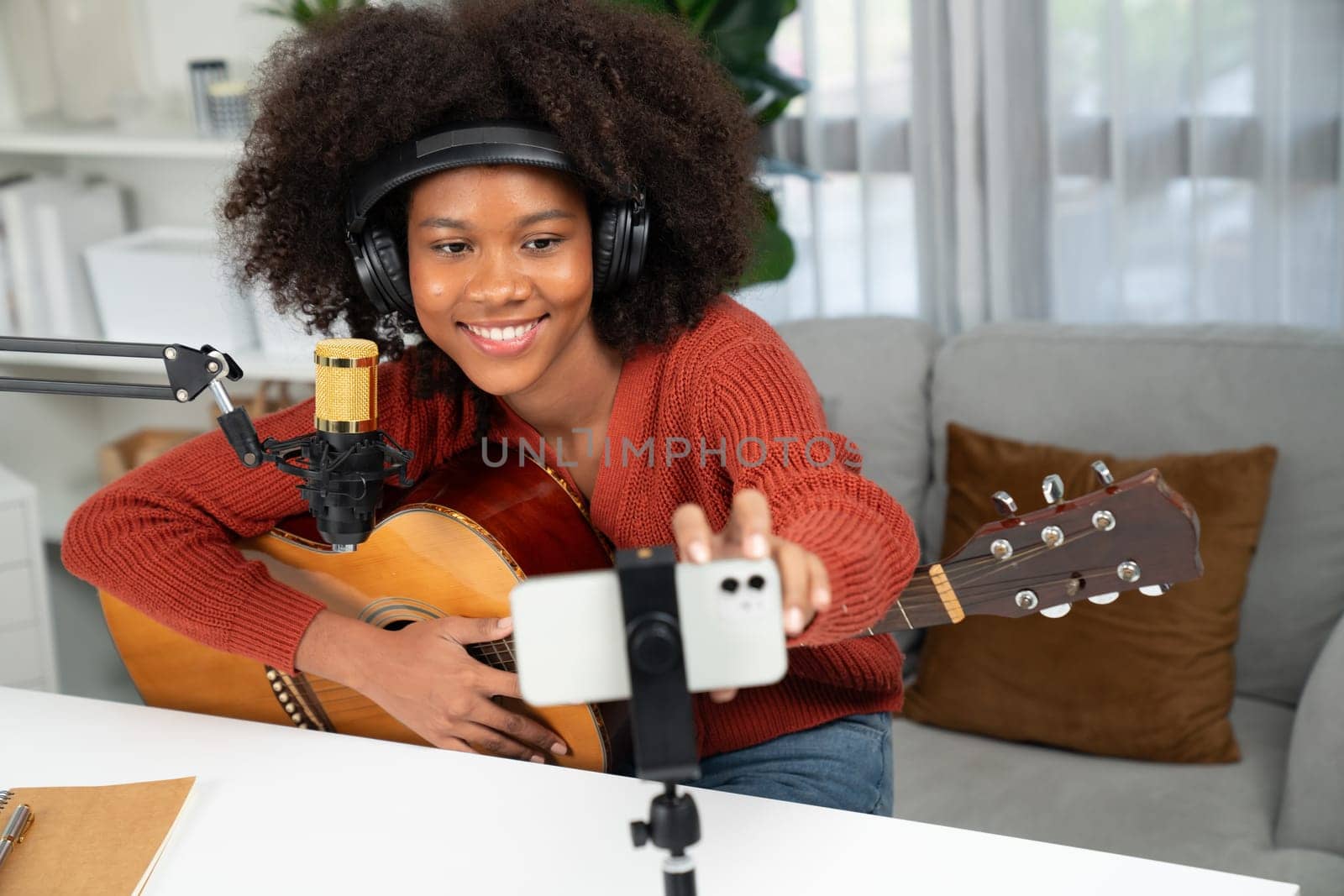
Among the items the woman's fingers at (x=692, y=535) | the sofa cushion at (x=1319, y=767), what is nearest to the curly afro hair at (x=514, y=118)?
the woman's fingers at (x=692, y=535)

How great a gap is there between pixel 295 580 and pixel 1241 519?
1.19m

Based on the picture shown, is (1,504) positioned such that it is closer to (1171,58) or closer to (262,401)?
(262,401)

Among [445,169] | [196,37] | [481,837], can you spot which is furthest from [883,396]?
[196,37]

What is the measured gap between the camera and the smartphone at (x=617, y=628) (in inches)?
26.5

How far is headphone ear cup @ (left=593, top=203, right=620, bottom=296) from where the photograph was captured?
1.24m

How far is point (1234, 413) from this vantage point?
1834mm

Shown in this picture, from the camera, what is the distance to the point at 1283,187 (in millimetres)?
2027

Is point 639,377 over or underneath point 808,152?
underneath

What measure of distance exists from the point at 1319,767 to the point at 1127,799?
9.7 inches

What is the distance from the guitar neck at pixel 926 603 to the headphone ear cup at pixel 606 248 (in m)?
0.41

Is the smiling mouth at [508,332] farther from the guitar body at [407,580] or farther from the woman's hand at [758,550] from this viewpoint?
the woman's hand at [758,550]

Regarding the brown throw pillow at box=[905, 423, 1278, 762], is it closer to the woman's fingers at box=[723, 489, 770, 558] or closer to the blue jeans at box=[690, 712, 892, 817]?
the blue jeans at box=[690, 712, 892, 817]

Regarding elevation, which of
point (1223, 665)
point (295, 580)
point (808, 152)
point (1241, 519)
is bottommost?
point (1223, 665)

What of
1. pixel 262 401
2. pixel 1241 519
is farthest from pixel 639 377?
pixel 262 401
